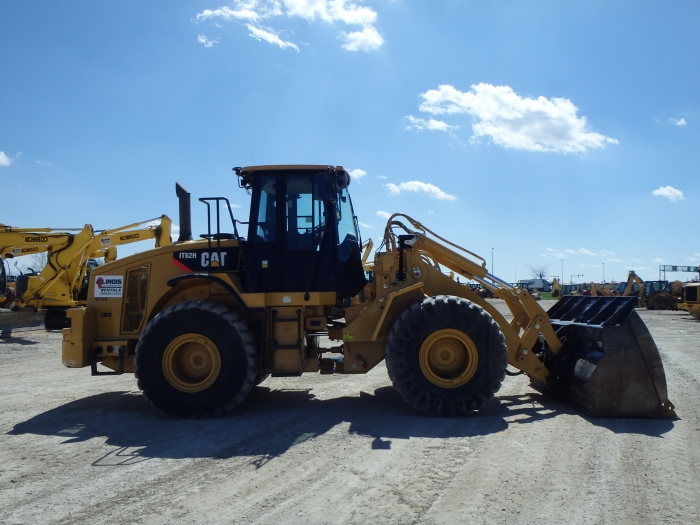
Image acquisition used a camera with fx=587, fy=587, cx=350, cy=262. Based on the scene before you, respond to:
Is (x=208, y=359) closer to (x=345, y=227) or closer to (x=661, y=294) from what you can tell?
(x=345, y=227)

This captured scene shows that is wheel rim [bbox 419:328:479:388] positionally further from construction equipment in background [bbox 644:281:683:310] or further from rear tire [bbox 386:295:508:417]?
construction equipment in background [bbox 644:281:683:310]

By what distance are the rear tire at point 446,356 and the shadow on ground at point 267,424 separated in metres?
0.23

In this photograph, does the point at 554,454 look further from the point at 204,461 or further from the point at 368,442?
the point at 204,461

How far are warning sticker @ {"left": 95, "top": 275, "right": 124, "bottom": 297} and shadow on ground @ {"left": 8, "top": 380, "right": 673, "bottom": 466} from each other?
1.54 meters

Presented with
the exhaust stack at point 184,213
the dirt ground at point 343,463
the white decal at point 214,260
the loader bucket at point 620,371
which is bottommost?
the dirt ground at point 343,463

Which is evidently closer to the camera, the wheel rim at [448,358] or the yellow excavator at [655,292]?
the wheel rim at [448,358]

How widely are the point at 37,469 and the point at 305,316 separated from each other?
3.53 metres

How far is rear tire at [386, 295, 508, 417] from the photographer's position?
23.7 ft

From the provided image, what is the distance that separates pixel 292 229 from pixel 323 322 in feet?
4.25

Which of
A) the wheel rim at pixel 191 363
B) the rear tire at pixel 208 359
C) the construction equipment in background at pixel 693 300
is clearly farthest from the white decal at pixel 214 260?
the construction equipment in background at pixel 693 300

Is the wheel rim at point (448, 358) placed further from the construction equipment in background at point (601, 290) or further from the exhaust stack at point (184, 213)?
the construction equipment in background at point (601, 290)

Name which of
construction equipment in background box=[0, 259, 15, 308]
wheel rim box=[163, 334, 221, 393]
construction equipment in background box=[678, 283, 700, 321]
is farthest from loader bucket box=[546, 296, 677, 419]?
construction equipment in background box=[678, 283, 700, 321]

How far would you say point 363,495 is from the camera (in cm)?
461

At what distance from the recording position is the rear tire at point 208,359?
24.0 ft
